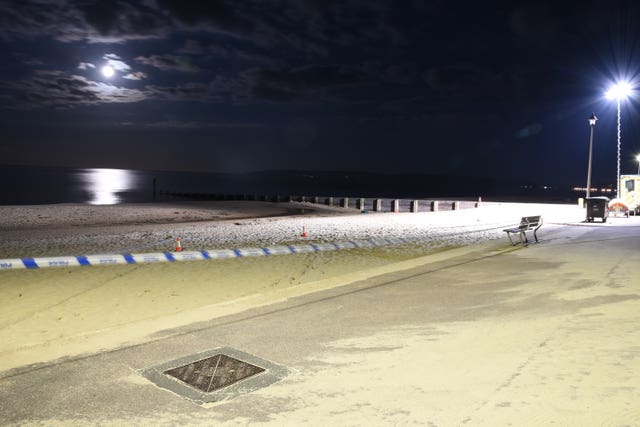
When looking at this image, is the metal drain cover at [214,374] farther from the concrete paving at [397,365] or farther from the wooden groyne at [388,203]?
the wooden groyne at [388,203]

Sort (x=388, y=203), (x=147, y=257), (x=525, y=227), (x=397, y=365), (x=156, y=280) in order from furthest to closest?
(x=388, y=203)
(x=525, y=227)
(x=156, y=280)
(x=147, y=257)
(x=397, y=365)

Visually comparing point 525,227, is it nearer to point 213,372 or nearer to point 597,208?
point 597,208

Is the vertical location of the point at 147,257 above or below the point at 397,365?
above

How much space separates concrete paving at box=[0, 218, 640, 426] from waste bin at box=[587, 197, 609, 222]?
45.3 ft

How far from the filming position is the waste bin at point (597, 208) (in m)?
19.9

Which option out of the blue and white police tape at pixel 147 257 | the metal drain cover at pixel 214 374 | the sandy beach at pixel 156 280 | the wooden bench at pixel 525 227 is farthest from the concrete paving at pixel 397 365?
the wooden bench at pixel 525 227

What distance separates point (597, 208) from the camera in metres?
20.0

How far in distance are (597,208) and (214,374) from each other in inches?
786

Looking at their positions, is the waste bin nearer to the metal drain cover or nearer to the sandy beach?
the sandy beach

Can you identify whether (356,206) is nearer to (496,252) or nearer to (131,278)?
(496,252)

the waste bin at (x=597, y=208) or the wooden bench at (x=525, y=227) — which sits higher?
the waste bin at (x=597, y=208)

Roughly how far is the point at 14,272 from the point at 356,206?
35156mm

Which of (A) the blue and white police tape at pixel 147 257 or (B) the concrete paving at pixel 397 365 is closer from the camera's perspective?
(B) the concrete paving at pixel 397 365

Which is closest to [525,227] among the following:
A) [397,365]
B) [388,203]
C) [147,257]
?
[147,257]
